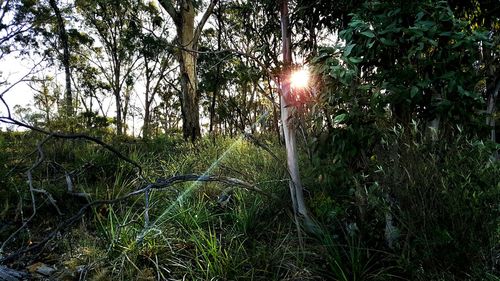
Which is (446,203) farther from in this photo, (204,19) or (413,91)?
(204,19)

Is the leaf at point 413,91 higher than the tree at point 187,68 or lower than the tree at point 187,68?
lower

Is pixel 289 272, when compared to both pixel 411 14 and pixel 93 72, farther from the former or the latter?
pixel 93 72

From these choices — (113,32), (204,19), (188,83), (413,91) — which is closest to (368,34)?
(413,91)

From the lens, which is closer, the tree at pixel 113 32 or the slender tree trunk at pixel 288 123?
the slender tree trunk at pixel 288 123

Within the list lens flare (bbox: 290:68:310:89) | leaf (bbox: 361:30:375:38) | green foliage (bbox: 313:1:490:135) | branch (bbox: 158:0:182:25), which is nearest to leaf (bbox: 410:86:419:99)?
green foliage (bbox: 313:1:490:135)

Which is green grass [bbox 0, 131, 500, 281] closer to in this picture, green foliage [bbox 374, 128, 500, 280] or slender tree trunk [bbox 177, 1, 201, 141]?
green foliage [bbox 374, 128, 500, 280]

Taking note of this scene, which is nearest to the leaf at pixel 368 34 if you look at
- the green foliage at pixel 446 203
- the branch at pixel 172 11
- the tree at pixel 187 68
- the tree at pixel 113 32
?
the green foliage at pixel 446 203

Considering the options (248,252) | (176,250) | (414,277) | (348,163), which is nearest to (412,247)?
A: (414,277)

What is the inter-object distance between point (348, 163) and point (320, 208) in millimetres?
474

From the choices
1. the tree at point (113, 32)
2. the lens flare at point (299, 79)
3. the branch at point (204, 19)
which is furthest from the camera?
the tree at point (113, 32)

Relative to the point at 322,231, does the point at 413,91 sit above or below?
above

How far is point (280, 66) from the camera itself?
105 inches

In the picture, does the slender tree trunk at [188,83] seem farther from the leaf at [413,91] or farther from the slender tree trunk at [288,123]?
the leaf at [413,91]

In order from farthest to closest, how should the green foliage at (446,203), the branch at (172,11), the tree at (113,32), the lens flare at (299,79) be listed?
the tree at (113,32) → the branch at (172,11) → the lens flare at (299,79) → the green foliage at (446,203)
